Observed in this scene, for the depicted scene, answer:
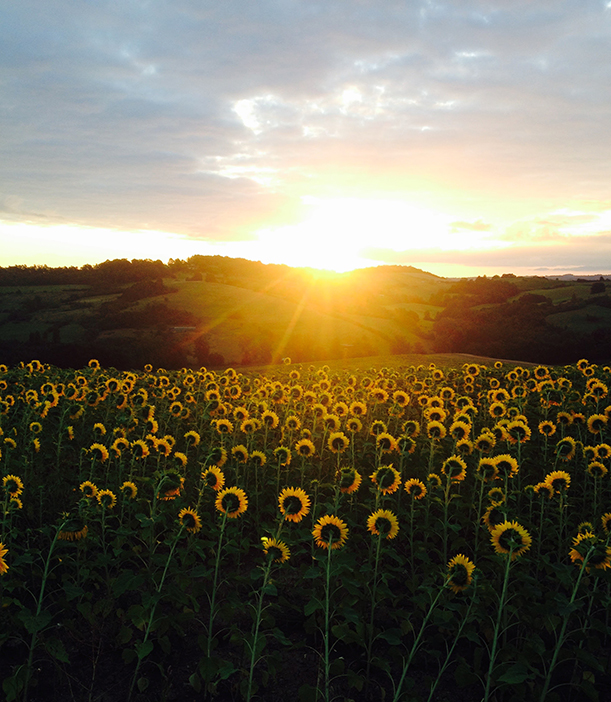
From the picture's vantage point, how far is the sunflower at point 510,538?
3645 millimetres

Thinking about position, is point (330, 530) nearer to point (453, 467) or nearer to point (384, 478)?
point (384, 478)

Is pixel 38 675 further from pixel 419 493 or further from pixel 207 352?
pixel 207 352

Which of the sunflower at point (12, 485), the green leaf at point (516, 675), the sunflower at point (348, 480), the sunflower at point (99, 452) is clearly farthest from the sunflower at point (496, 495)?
the sunflower at point (12, 485)

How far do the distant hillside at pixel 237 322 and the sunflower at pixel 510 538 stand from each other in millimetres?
26393

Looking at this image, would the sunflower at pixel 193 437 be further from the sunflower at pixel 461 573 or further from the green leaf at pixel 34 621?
the sunflower at pixel 461 573

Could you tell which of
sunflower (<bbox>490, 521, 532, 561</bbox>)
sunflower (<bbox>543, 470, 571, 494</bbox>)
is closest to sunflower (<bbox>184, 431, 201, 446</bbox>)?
sunflower (<bbox>490, 521, 532, 561</bbox>)

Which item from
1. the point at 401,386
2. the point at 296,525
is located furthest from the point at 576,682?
the point at 401,386

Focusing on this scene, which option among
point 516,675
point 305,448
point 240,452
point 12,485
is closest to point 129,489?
point 12,485

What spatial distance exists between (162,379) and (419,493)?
295 inches

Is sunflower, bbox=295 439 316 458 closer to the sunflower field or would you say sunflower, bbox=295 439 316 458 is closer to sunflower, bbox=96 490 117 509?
the sunflower field

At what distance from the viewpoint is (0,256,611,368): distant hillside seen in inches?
1278

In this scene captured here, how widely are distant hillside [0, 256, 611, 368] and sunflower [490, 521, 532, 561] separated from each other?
26.4m

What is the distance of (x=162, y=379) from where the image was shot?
11.0 m

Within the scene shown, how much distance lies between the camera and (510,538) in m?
3.67
